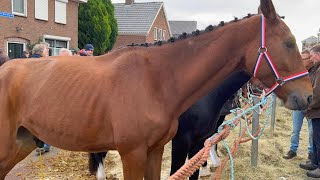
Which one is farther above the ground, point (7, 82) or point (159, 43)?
point (159, 43)

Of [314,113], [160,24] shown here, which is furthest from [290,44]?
[160,24]

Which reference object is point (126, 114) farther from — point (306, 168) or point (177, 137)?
point (306, 168)

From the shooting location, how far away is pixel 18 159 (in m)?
3.62

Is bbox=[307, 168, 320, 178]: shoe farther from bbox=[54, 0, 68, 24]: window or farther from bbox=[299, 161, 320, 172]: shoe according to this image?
bbox=[54, 0, 68, 24]: window

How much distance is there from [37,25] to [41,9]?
1.05 m

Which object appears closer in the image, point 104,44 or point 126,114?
point 126,114

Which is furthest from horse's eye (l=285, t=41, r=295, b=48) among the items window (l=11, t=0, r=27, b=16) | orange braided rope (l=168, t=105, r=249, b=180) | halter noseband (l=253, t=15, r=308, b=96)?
window (l=11, t=0, r=27, b=16)

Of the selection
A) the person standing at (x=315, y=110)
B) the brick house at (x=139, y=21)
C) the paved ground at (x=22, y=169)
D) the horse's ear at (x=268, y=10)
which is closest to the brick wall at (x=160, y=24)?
the brick house at (x=139, y=21)

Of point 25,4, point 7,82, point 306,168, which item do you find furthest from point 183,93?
point 25,4

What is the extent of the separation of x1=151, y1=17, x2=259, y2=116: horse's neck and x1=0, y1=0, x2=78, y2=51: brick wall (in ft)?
53.0

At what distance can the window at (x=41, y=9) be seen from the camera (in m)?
19.4

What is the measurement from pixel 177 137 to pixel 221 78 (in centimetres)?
103

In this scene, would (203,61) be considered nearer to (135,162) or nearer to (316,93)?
(135,162)

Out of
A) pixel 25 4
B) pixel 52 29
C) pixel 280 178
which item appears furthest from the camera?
pixel 52 29
